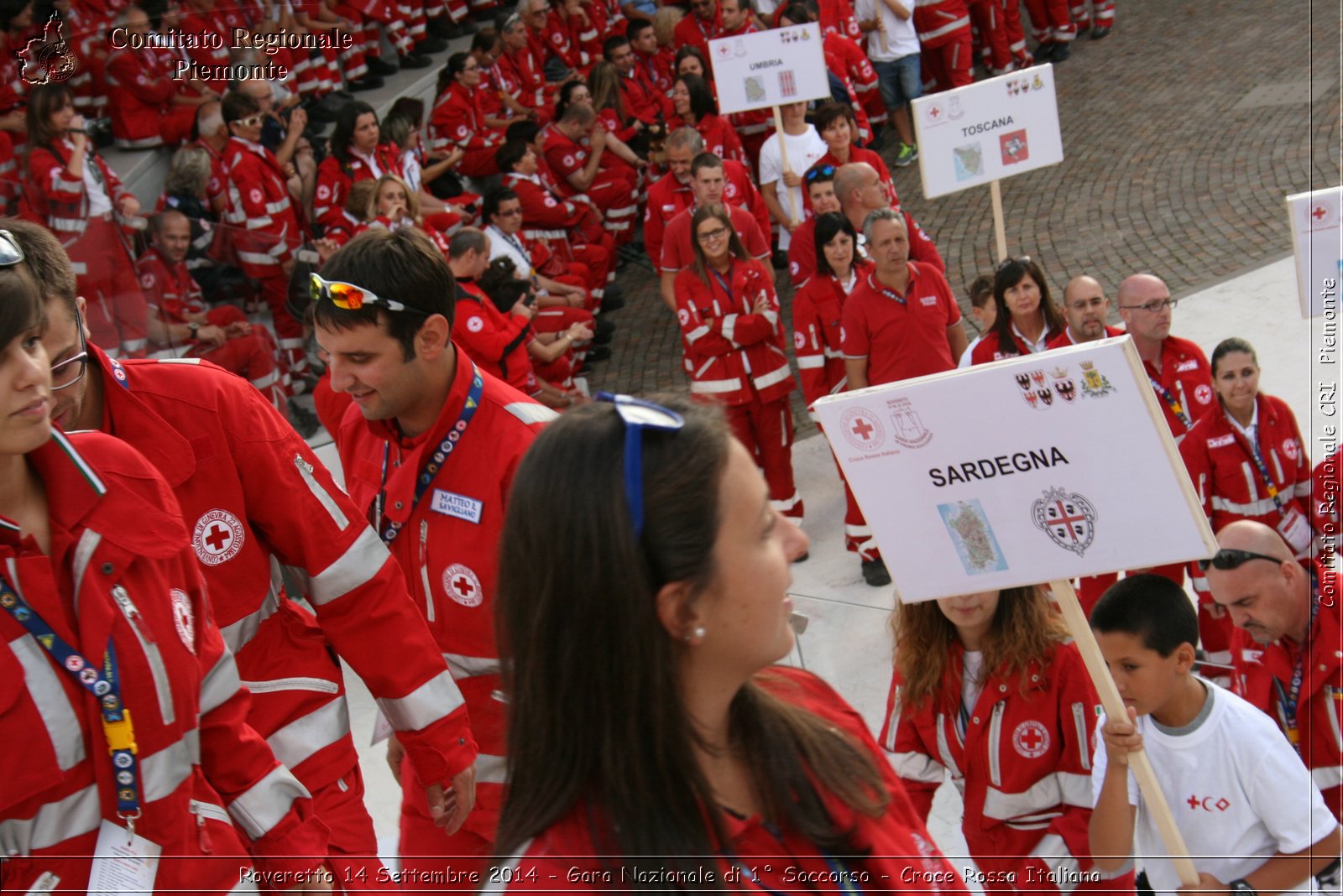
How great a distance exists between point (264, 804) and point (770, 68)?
28.2 feet

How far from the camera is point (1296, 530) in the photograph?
223 inches

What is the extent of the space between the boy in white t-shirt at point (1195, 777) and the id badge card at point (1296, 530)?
6.87 feet

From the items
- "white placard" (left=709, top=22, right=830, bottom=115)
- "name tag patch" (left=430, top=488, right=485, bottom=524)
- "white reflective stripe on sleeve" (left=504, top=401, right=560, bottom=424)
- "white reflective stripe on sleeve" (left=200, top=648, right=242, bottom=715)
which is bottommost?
"white reflective stripe on sleeve" (left=200, top=648, right=242, bottom=715)

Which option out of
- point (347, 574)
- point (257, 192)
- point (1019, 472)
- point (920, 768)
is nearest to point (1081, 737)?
point (920, 768)

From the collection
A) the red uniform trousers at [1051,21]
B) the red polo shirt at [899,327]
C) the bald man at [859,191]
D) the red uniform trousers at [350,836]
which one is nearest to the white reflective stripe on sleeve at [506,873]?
the red uniform trousers at [350,836]

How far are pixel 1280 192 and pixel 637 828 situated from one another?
11016 millimetres

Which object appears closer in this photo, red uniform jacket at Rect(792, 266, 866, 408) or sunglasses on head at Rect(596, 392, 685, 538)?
sunglasses on head at Rect(596, 392, 685, 538)

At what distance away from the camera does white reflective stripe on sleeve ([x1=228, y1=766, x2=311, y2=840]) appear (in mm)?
2838

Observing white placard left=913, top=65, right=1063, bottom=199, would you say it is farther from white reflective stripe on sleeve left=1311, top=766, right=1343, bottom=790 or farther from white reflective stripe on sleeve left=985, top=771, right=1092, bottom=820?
white reflective stripe on sleeve left=985, top=771, right=1092, bottom=820

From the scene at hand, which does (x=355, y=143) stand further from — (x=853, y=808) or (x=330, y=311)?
(x=853, y=808)

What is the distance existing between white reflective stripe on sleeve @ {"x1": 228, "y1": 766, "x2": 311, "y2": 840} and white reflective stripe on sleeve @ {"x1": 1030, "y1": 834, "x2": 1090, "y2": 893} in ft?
6.81

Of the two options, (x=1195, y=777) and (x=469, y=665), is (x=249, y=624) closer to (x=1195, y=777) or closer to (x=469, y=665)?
(x=469, y=665)

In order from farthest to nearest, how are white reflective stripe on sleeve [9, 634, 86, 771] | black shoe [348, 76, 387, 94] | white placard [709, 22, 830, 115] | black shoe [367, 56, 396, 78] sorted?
1. black shoe [367, 56, 396, 78]
2. black shoe [348, 76, 387, 94]
3. white placard [709, 22, 830, 115]
4. white reflective stripe on sleeve [9, 634, 86, 771]

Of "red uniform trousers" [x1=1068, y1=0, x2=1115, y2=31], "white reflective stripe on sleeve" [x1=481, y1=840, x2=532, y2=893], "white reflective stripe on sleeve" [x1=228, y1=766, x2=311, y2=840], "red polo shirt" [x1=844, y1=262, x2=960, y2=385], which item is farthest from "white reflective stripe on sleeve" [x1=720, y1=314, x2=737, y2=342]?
"red uniform trousers" [x1=1068, y1=0, x2=1115, y2=31]
